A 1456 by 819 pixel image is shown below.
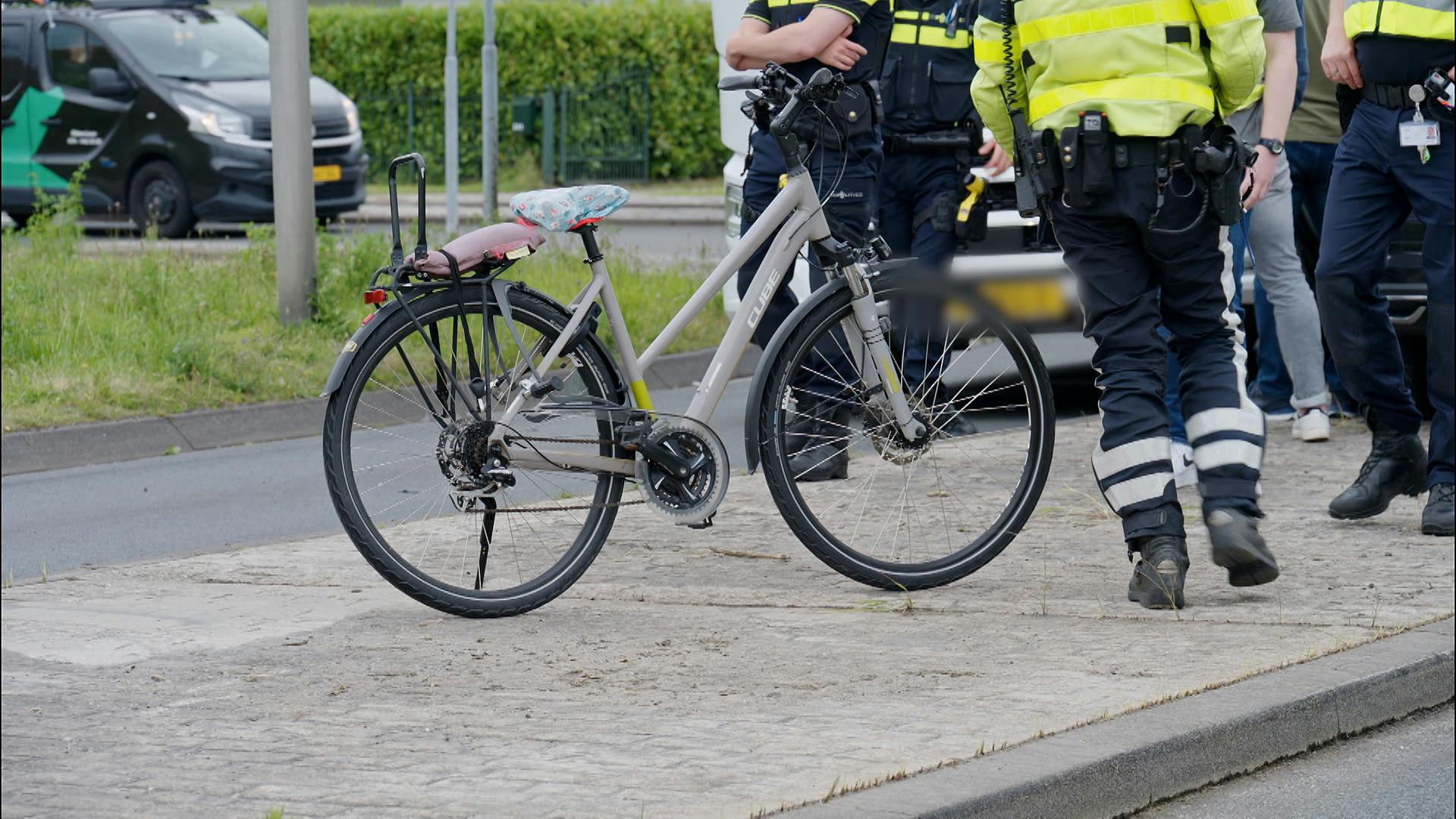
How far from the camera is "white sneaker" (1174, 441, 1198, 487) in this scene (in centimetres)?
717

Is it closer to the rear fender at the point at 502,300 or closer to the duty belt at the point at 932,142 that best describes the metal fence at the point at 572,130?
the duty belt at the point at 932,142

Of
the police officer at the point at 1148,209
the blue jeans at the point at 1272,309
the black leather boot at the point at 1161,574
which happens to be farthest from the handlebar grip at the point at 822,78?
the blue jeans at the point at 1272,309

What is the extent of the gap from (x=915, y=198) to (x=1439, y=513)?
2473mm

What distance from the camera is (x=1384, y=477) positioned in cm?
632

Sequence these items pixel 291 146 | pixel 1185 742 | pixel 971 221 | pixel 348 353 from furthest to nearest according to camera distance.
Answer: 1. pixel 291 146
2. pixel 971 221
3. pixel 348 353
4. pixel 1185 742

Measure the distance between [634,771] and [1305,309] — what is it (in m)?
4.83

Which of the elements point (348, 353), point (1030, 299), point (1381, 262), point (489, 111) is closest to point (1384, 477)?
point (1381, 262)

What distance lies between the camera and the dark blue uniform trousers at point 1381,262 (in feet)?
20.2

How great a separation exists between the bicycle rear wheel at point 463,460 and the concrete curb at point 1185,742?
1725 millimetres

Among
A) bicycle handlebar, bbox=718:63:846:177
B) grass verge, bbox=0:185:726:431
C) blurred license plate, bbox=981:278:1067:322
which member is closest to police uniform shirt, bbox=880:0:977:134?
grass verge, bbox=0:185:726:431

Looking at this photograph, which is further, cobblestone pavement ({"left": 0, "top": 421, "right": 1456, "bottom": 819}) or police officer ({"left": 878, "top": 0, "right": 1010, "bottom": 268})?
police officer ({"left": 878, "top": 0, "right": 1010, "bottom": 268})

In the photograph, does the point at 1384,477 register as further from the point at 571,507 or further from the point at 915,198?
the point at 571,507

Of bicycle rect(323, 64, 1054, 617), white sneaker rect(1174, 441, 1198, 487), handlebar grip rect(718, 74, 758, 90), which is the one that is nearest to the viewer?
bicycle rect(323, 64, 1054, 617)

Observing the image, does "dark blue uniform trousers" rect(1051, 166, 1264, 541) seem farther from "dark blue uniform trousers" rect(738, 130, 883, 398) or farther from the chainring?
"dark blue uniform trousers" rect(738, 130, 883, 398)
